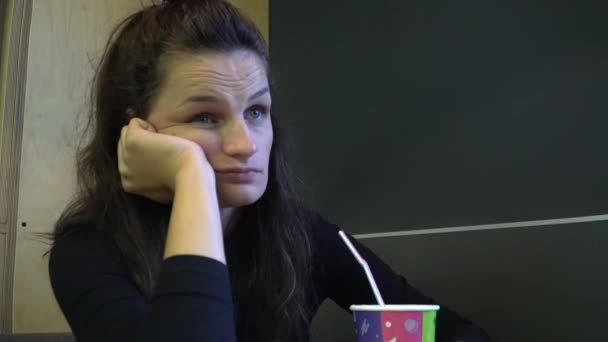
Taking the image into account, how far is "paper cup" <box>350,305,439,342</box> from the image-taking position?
0.73m

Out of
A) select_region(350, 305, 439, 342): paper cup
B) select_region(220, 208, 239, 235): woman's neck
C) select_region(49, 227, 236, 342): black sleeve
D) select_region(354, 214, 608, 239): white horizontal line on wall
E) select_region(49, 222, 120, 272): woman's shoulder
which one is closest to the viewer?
select_region(49, 227, 236, 342): black sleeve

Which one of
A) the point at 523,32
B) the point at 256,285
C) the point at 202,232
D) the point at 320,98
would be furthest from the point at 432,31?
the point at 202,232

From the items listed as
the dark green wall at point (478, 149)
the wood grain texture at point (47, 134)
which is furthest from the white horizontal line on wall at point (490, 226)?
the wood grain texture at point (47, 134)

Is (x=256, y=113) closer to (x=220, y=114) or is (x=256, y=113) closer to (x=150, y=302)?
(x=220, y=114)

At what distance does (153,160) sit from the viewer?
86cm

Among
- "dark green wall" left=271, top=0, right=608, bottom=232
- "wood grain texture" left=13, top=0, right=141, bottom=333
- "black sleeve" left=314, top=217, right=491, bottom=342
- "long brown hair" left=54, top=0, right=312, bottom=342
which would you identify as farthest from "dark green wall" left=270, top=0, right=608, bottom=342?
"wood grain texture" left=13, top=0, right=141, bottom=333

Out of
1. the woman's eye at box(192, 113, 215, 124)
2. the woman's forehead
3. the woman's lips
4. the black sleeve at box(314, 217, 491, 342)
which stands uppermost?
the woman's forehead

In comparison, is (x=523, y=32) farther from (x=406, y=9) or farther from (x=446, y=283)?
(x=446, y=283)

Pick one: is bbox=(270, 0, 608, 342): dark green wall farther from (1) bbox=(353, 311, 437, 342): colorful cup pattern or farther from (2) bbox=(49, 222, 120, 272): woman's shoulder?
(2) bbox=(49, 222, 120, 272): woman's shoulder

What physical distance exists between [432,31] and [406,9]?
0.37 feet

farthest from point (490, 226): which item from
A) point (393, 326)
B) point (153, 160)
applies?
point (153, 160)

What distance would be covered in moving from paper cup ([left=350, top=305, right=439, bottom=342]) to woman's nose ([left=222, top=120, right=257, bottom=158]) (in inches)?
11.7

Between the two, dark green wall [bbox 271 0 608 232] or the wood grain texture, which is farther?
the wood grain texture

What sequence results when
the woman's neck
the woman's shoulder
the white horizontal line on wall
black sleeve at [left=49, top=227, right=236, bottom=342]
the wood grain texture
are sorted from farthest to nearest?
the wood grain texture, the woman's neck, the white horizontal line on wall, the woman's shoulder, black sleeve at [left=49, top=227, right=236, bottom=342]
